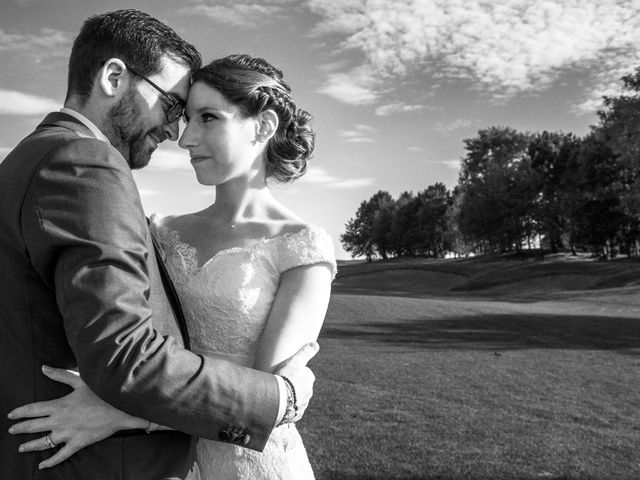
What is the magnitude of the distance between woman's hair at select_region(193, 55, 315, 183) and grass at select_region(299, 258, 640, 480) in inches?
205

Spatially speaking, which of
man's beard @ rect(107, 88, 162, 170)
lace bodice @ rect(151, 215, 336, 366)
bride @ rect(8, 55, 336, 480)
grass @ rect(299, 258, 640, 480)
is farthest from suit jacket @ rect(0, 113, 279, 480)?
grass @ rect(299, 258, 640, 480)

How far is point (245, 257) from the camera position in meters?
3.09

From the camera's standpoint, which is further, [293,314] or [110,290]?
[293,314]

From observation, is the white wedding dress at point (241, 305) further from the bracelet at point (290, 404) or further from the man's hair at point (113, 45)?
the man's hair at point (113, 45)

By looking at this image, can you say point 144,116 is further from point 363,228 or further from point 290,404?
point 363,228

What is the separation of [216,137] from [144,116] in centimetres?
57

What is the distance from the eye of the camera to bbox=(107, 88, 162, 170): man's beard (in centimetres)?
251

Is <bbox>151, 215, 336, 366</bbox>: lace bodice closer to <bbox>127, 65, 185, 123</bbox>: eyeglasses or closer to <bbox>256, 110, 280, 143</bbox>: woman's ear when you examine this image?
<bbox>256, 110, 280, 143</bbox>: woman's ear

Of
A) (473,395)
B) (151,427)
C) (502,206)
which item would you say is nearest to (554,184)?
(502,206)

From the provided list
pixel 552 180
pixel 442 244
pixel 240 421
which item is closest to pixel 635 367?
pixel 240 421

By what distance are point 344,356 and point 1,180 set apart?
1464cm

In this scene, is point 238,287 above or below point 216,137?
below

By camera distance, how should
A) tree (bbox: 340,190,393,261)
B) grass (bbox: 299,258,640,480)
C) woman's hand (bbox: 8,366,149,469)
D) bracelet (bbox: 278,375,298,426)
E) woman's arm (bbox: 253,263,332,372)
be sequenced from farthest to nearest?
tree (bbox: 340,190,393,261) < grass (bbox: 299,258,640,480) < woman's arm (bbox: 253,263,332,372) < bracelet (bbox: 278,375,298,426) < woman's hand (bbox: 8,366,149,469)

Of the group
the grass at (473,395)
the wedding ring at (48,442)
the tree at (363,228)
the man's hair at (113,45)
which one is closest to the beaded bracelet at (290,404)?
the wedding ring at (48,442)
